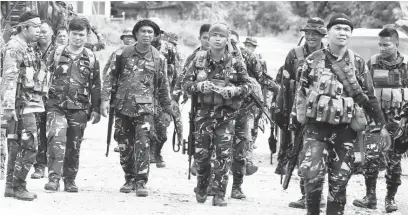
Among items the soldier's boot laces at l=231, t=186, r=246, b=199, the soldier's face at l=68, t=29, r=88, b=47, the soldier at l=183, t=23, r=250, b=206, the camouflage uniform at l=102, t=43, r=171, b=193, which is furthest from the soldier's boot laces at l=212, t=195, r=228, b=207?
the soldier's face at l=68, t=29, r=88, b=47

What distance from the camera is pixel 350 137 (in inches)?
289

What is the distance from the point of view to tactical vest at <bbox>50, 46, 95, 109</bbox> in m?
9.05

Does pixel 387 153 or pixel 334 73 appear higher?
pixel 334 73

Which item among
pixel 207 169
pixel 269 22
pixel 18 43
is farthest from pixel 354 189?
pixel 269 22

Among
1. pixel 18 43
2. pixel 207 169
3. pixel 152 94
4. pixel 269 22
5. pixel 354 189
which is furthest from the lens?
pixel 269 22

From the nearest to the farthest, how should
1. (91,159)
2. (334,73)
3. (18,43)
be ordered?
(334,73)
(18,43)
(91,159)

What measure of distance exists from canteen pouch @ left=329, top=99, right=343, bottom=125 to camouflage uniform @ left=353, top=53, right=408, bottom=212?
219 centimetres

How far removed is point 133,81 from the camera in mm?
9180

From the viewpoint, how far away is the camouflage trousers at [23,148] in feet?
26.7

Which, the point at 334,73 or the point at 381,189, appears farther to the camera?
the point at 381,189

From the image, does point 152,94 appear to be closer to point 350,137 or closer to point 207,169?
point 207,169

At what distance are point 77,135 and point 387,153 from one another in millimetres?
3853

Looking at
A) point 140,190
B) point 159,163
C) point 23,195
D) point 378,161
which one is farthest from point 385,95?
point 23,195

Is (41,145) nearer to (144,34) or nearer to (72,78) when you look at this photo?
(72,78)
